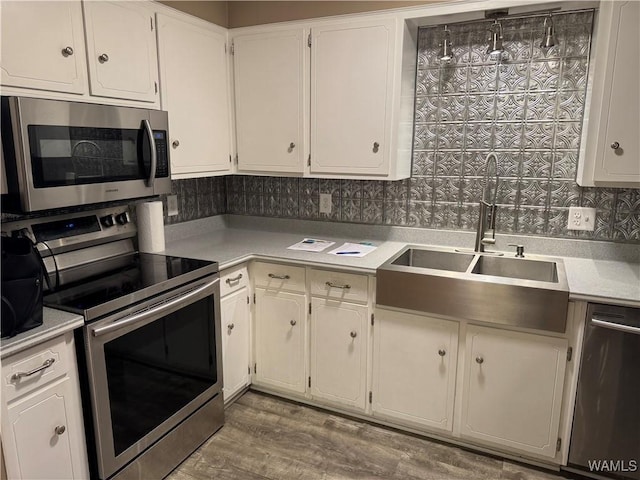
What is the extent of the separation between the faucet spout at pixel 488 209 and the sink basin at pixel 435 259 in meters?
0.10

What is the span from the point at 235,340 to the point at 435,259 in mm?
1181

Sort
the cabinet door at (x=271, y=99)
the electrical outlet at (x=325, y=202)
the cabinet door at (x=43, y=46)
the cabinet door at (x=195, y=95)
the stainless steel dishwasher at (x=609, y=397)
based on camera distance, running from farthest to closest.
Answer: the electrical outlet at (x=325, y=202) < the cabinet door at (x=271, y=99) < the cabinet door at (x=195, y=95) < the stainless steel dishwasher at (x=609, y=397) < the cabinet door at (x=43, y=46)

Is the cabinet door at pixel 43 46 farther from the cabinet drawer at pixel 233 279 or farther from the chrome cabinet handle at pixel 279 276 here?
the chrome cabinet handle at pixel 279 276

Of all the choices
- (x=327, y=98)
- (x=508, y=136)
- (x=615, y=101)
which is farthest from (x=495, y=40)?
(x=327, y=98)

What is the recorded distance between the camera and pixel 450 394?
2145mm

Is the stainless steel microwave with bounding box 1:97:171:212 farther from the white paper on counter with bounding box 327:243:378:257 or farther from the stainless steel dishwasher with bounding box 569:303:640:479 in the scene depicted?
the stainless steel dishwasher with bounding box 569:303:640:479

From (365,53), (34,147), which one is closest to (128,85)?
(34,147)

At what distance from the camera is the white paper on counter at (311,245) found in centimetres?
251

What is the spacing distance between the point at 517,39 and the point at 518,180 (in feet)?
2.31

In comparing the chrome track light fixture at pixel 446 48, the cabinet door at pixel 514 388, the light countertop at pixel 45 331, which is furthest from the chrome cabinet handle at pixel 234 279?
the chrome track light fixture at pixel 446 48

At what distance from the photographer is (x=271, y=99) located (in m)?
2.59

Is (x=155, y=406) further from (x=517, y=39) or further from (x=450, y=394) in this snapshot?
(x=517, y=39)

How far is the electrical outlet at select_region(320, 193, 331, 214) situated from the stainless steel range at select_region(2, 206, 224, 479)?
37.8 inches

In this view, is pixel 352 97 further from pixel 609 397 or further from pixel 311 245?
pixel 609 397
